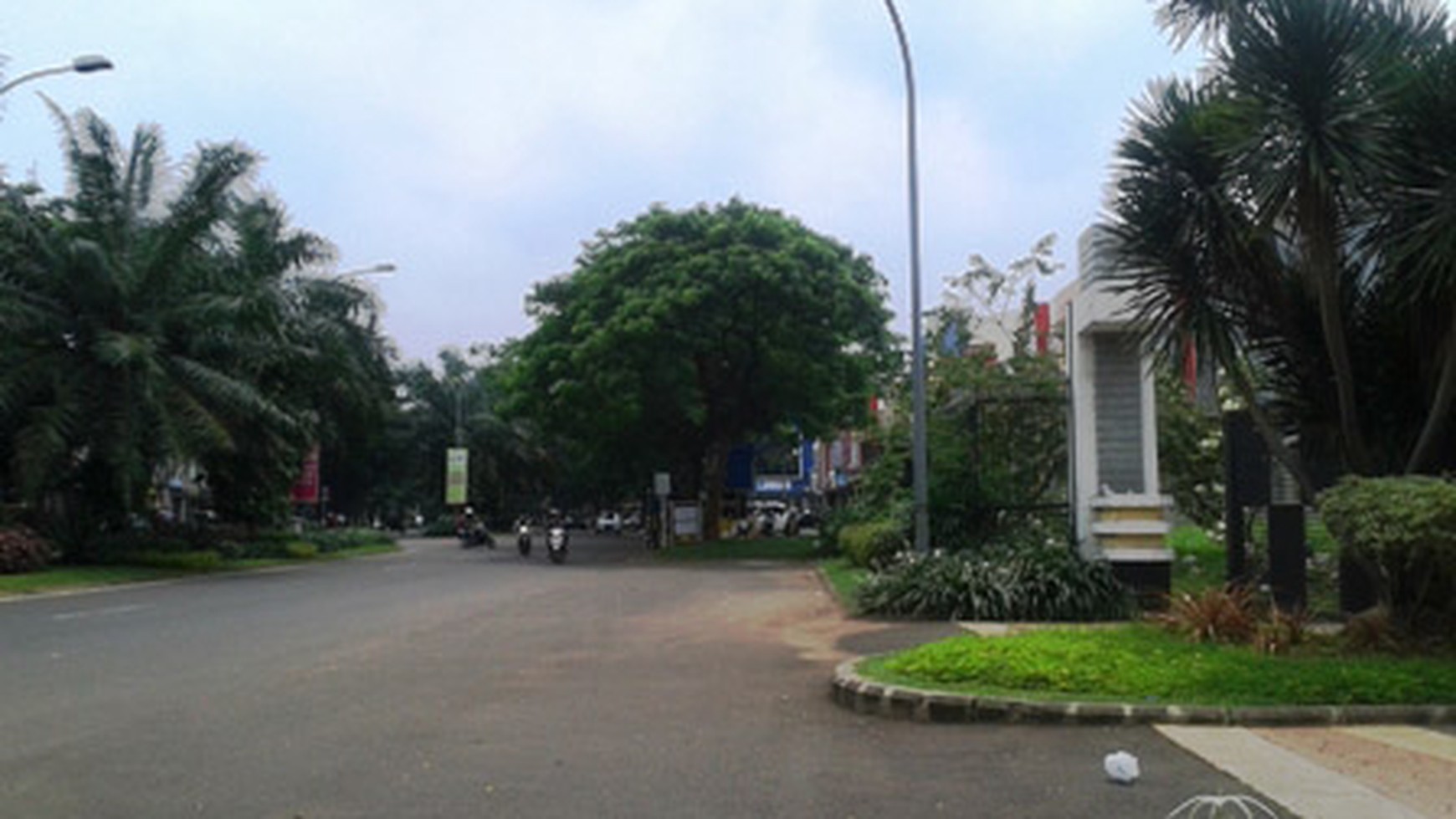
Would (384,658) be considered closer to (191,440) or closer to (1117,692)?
(1117,692)

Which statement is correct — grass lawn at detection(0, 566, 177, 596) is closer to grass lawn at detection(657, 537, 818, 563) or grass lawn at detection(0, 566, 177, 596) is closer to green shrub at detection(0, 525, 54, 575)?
green shrub at detection(0, 525, 54, 575)

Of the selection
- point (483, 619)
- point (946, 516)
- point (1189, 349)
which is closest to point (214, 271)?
point (483, 619)

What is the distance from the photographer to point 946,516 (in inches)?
744

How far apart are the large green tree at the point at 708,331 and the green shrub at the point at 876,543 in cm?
992

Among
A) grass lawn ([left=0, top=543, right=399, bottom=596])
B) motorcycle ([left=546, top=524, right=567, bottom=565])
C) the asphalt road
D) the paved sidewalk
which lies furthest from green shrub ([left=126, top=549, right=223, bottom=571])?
the paved sidewalk

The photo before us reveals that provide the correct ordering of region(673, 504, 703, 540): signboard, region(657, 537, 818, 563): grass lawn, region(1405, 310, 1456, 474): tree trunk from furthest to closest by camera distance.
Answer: region(673, 504, 703, 540): signboard → region(657, 537, 818, 563): grass lawn → region(1405, 310, 1456, 474): tree trunk

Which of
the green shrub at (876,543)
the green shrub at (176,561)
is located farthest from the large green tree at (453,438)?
the green shrub at (876,543)

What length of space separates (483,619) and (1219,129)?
423 inches

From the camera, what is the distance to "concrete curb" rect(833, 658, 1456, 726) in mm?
8281

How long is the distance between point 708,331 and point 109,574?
50.9 ft

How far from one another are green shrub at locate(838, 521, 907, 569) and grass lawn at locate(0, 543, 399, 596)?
14.7 m

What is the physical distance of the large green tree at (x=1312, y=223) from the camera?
9977 millimetres

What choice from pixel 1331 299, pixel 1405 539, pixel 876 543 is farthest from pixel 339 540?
pixel 1405 539

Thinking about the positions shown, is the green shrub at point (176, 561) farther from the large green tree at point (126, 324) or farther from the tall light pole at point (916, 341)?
the tall light pole at point (916, 341)
